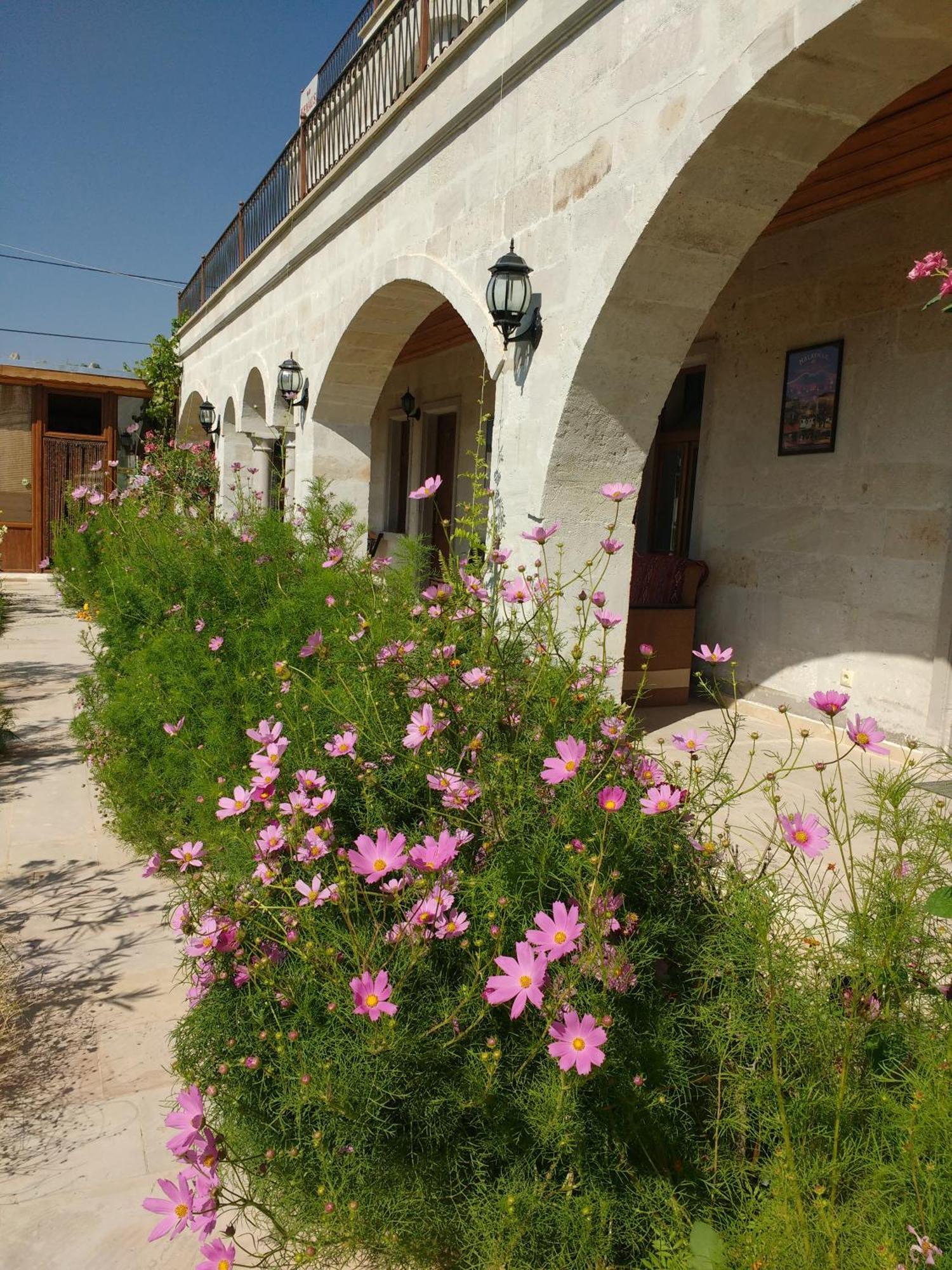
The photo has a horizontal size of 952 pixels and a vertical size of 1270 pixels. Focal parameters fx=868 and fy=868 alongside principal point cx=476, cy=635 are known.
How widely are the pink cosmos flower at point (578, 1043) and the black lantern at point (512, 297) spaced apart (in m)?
3.31

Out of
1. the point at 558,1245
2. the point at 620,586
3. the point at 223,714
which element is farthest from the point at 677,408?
the point at 558,1245

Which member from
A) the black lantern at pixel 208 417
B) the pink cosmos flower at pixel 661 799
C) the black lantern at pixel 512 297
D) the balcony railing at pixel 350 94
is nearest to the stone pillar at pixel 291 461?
the balcony railing at pixel 350 94

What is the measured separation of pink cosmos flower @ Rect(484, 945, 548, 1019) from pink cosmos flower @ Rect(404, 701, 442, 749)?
42 centimetres

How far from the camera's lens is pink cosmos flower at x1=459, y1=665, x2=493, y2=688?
1696 millimetres

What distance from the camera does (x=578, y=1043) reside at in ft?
3.78

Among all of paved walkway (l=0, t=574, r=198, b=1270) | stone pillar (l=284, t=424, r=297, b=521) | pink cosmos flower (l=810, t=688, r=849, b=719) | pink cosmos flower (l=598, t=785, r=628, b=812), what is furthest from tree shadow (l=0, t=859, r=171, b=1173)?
stone pillar (l=284, t=424, r=297, b=521)

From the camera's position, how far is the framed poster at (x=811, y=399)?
487cm

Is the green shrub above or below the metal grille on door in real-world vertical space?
below

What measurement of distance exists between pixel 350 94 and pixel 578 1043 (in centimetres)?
749

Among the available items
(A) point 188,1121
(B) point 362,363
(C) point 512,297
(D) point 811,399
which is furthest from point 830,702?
(B) point 362,363

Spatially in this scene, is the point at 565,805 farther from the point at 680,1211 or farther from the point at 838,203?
the point at 838,203

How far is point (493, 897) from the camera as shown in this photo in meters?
1.41

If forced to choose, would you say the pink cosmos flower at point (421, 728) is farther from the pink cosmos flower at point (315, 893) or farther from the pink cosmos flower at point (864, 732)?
the pink cosmos flower at point (864, 732)

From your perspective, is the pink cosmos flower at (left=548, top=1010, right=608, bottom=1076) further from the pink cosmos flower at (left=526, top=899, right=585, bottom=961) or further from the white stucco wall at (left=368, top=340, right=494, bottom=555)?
the white stucco wall at (left=368, top=340, right=494, bottom=555)
